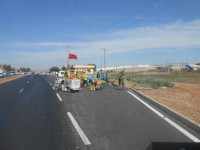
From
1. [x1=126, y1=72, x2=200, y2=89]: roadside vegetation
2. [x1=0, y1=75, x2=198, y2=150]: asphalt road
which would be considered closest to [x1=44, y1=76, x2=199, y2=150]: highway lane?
[x1=0, y1=75, x2=198, y2=150]: asphalt road

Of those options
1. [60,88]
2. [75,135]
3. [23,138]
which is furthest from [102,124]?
[60,88]

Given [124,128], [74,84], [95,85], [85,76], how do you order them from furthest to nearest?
1. [85,76]
2. [95,85]
3. [74,84]
4. [124,128]

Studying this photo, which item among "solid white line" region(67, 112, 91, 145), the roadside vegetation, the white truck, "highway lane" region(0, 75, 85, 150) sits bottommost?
"solid white line" region(67, 112, 91, 145)

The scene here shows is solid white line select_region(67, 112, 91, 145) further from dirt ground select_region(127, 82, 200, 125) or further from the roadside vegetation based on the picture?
the roadside vegetation

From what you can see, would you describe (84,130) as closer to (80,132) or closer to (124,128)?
(80,132)

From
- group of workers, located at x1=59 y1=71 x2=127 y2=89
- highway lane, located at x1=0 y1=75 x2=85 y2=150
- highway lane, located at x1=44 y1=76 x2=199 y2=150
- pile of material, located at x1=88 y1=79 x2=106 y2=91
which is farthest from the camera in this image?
pile of material, located at x1=88 y1=79 x2=106 y2=91

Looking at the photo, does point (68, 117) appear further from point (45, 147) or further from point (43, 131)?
point (45, 147)

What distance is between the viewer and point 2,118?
23.4 ft

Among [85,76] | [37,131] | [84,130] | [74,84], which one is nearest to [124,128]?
[84,130]

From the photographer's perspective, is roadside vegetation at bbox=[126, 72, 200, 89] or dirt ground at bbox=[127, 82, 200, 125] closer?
dirt ground at bbox=[127, 82, 200, 125]

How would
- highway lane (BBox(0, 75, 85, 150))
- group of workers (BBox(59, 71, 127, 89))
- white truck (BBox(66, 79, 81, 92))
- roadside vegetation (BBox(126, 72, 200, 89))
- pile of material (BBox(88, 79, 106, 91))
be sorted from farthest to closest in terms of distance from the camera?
roadside vegetation (BBox(126, 72, 200, 89)) < pile of material (BBox(88, 79, 106, 91)) < group of workers (BBox(59, 71, 127, 89)) < white truck (BBox(66, 79, 81, 92)) < highway lane (BBox(0, 75, 85, 150))

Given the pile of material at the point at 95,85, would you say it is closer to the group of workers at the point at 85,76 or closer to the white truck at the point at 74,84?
the group of workers at the point at 85,76

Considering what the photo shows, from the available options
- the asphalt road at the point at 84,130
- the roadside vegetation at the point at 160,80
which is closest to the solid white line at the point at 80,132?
the asphalt road at the point at 84,130

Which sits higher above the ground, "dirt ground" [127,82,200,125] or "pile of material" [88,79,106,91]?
"pile of material" [88,79,106,91]
